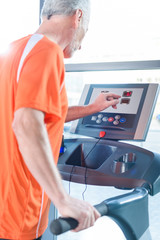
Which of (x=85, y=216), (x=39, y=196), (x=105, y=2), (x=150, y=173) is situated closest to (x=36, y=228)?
(x=39, y=196)

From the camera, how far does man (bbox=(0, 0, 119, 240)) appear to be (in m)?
0.82

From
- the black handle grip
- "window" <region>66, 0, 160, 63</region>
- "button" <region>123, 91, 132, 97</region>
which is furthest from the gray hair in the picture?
"window" <region>66, 0, 160, 63</region>

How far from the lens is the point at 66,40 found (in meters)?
1.15

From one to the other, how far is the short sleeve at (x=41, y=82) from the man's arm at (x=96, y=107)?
663 mm

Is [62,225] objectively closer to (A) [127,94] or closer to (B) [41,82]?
(B) [41,82]

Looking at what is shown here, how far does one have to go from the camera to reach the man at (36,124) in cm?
82

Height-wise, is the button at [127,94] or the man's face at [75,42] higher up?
the man's face at [75,42]

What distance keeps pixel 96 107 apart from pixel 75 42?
0.43 meters

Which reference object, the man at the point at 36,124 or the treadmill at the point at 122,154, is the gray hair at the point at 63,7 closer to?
the man at the point at 36,124

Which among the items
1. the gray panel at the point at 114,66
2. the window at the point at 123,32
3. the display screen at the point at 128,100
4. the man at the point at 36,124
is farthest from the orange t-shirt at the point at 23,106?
the window at the point at 123,32

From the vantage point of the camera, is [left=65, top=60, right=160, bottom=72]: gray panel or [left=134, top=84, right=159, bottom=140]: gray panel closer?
[left=134, top=84, right=159, bottom=140]: gray panel

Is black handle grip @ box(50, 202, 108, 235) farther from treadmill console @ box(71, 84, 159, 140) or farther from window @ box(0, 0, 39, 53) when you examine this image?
window @ box(0, 0, 39, 53)

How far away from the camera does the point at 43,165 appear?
0.81 m

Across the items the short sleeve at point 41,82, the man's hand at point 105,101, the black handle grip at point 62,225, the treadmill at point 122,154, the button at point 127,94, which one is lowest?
the treadmill at point 122,154
